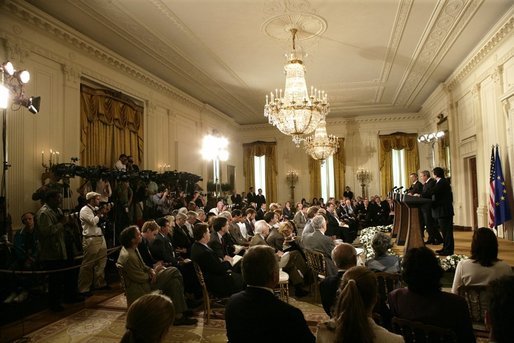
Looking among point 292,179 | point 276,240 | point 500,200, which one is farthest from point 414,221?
point 292,179

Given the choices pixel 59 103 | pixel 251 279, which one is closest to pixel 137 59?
pixel 59 103

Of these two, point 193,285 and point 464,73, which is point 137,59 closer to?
point 193,285

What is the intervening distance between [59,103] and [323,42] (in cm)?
542

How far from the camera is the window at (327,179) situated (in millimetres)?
16188

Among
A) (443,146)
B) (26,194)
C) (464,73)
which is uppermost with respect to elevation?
(464,73)

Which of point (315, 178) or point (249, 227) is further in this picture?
point (315, 178)

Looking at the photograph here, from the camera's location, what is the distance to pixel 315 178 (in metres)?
16.2

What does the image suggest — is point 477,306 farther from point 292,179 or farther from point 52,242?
point 292,179

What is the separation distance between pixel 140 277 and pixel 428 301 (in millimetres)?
3017

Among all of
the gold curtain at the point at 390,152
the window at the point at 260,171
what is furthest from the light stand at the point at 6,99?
the gold curtain at the point at 390,152

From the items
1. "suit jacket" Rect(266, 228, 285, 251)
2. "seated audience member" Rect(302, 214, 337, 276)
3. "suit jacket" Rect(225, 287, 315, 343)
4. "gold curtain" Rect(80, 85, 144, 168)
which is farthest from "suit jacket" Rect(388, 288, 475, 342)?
"gold curtain" Rect(80, 85, 144, 168)

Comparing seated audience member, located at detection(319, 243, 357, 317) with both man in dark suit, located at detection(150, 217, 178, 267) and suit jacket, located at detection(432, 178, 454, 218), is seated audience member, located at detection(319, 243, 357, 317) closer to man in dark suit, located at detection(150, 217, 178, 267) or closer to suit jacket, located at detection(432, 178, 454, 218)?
man in dark suit, located at detection(150, 217, 178, 267)

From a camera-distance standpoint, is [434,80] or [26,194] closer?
[26,194]

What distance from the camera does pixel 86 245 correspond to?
18.0ft
